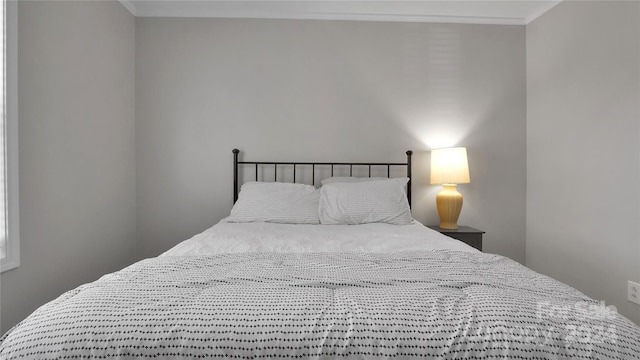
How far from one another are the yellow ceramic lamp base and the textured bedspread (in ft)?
5.69

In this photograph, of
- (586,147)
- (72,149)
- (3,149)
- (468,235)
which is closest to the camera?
(3,149)

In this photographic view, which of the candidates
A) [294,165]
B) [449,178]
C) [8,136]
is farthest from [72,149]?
[449,178]

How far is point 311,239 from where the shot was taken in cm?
187

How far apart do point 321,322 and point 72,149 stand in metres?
2.16

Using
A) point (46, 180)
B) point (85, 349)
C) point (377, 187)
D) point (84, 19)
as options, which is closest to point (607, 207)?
point (377, 187)

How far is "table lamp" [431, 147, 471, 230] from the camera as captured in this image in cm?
275

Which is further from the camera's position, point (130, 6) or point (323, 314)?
point (130, 6)

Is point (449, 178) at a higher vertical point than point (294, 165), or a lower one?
lower

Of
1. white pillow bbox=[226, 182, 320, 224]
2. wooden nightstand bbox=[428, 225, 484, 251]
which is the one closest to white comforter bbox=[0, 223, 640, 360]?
white pillow bbox=[226, 182, 320, 224]

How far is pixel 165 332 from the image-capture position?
803 mm

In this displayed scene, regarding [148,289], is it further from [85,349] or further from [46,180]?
[46,180]

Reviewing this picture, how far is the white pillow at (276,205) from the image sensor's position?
8.07 feet

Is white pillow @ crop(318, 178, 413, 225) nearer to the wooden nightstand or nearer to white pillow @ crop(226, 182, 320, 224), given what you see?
white pillow @ crop(226, 182, 320, 224)

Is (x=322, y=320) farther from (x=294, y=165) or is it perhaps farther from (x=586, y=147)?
(x=586, y=147)
